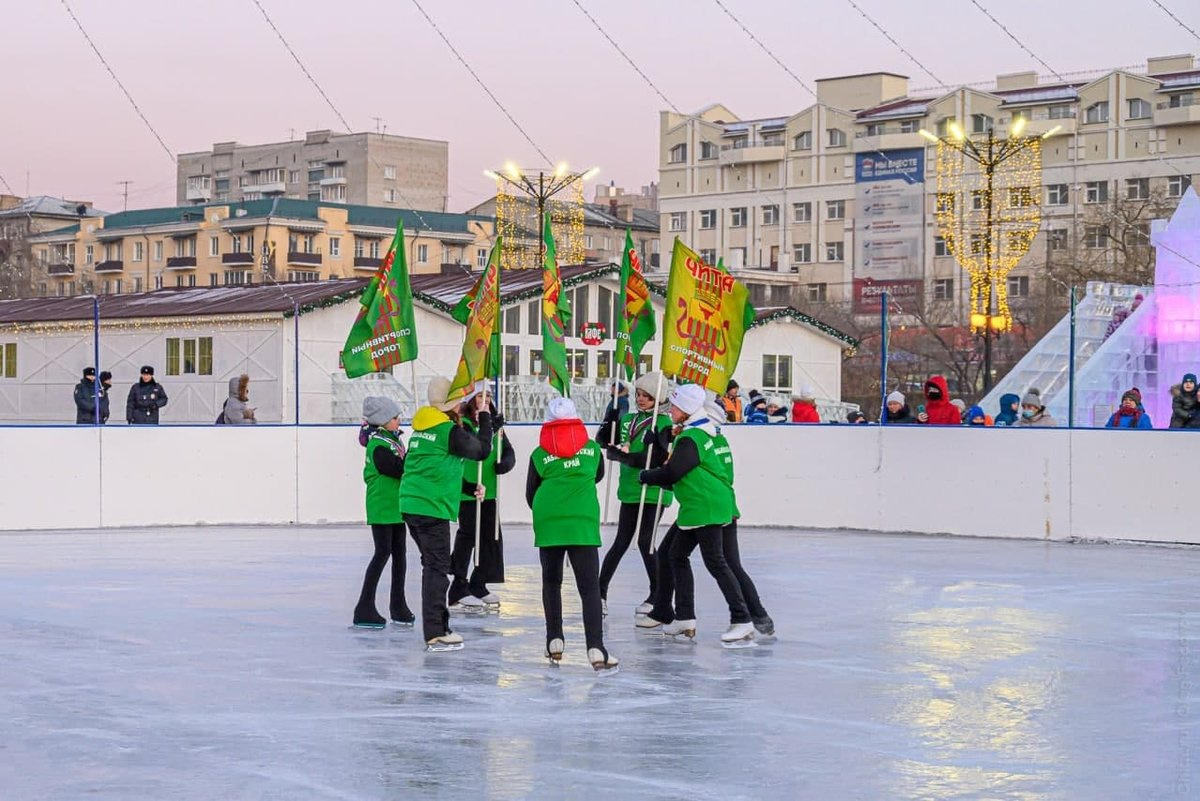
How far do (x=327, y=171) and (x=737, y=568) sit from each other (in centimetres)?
12773

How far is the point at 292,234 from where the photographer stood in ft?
347

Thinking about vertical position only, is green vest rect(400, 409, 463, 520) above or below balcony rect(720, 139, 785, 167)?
below

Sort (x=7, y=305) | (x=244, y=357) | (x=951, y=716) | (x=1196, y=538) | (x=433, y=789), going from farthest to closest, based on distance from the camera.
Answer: (x=7, y=305) < (x=244, y=357) < (x=1196, y=538) < (x=951, y=716) < (x=433, y=789)

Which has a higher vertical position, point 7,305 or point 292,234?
point 292,234

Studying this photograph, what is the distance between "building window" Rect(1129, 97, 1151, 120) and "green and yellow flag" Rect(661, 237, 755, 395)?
3052 inches

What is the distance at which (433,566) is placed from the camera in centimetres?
1066

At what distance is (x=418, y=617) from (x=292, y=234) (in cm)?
9565

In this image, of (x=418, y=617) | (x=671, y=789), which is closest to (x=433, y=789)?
(x=671, y=789)

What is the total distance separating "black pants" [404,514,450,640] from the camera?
10.7 metres

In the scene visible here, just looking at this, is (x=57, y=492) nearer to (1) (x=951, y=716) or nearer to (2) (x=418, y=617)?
(2) (x=418, y=617)

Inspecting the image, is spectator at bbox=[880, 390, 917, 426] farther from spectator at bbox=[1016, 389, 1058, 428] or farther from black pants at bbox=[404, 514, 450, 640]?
black pants at bbox=[404, 514, 450, 640]

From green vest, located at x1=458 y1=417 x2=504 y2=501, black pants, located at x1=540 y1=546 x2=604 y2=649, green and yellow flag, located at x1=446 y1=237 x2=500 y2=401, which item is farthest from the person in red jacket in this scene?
black pants, located at x1=540 y1=546 x2=604 y2=649

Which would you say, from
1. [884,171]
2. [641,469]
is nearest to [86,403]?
[641,469]

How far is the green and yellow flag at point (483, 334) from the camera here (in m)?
12.6
